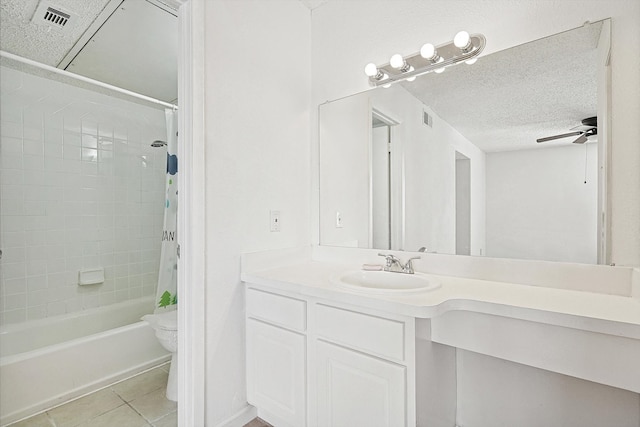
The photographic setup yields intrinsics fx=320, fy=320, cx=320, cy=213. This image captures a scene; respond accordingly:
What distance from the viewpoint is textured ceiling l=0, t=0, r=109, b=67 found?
1.67 meters

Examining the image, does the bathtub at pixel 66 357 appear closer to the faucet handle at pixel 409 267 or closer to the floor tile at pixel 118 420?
the floor tile at pixel 118 420

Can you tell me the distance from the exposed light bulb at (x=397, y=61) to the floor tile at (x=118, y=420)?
2.28 m

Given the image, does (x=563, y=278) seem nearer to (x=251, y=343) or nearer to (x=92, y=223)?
(x=251, y=343)

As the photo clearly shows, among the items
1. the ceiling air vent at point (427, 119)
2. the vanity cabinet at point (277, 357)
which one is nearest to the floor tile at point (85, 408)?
the vanity cabinet at point (277, 357)

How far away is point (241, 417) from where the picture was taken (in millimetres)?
1641

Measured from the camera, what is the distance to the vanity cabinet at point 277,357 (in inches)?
55.9

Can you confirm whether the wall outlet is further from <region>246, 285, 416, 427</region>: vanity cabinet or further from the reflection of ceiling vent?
the reflection of ceiling vent

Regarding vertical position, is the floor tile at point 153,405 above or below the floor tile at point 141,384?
below

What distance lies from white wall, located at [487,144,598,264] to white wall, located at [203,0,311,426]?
111 centimetres

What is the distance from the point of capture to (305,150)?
6.86 feet

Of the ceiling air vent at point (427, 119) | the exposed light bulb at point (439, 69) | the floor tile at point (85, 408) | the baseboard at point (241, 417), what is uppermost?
the exposed light bulb at point (439, 69)

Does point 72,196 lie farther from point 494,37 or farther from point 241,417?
point 494,37

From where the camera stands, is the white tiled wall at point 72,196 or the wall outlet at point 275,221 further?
the white tiled wall at point 72,196

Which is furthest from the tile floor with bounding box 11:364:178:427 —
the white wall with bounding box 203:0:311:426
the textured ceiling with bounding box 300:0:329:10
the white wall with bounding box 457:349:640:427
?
the textured ceiling with bounding box 300:0:329:10
